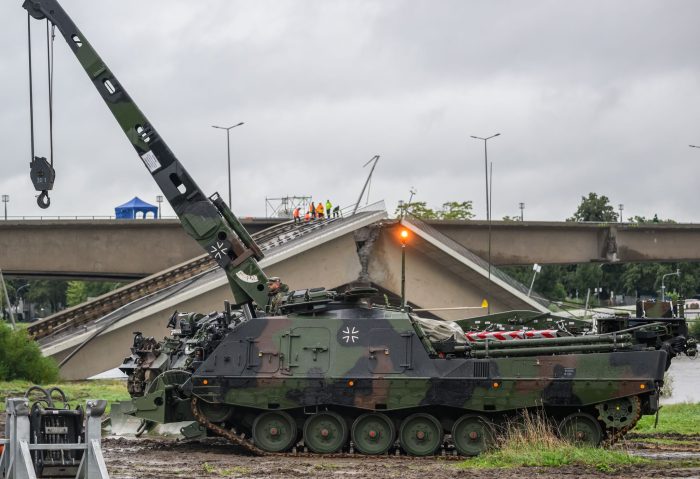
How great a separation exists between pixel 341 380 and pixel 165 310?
22.7 m

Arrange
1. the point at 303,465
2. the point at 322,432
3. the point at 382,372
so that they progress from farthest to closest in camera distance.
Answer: the point at 322,432 < the point at 382,372 < the point at 303,465

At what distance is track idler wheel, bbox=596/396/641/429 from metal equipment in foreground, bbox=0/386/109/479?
9.69 meters

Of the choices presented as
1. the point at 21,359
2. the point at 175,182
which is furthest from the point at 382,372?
the point at 21,359

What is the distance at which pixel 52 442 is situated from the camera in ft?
54.5

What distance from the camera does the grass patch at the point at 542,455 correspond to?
19375mm

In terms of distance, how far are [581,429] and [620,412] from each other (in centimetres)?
77

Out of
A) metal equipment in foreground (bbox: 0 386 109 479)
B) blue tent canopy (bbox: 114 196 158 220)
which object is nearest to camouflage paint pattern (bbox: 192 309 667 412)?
metal equipment in foreground (bbox: 0 386 109 479)

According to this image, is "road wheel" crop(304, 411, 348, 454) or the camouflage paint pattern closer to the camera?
the camouflage paint pattern

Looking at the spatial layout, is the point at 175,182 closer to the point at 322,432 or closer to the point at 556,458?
the point at 322,432

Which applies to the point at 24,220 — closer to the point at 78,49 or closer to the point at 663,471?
the point at 78,49

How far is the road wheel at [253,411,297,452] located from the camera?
22594mm

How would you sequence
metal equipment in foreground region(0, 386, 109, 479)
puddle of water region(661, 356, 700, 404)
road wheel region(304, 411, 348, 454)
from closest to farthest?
metal equipment in foreground region(0, 386, 109, 479)
road wheel region(304, 411, 348, 454)
puddle of water region(661, 356, 700, 404)

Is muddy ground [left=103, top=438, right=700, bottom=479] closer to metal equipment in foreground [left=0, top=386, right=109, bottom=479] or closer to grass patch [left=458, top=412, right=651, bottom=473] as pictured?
grass patch [left=458, top=412, right=651, bottom=473]

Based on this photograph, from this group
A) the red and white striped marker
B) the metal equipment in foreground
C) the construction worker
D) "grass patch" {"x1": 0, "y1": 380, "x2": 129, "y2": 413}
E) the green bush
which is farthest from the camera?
the green bush
